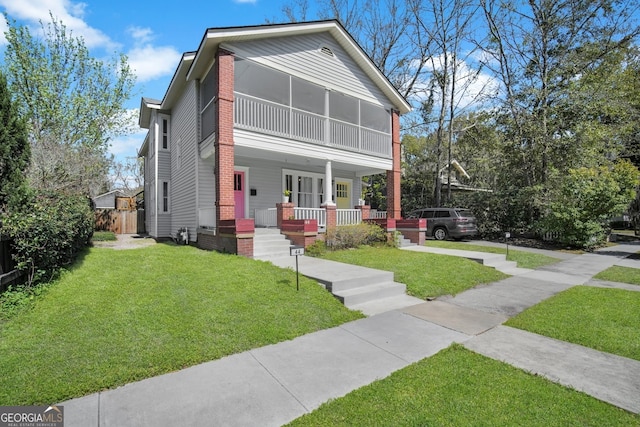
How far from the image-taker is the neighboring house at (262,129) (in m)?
9.61

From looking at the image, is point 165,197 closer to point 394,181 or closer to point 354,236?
point 354,236

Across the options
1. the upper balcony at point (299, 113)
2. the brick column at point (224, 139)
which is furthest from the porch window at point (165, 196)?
the brick column at point (224, 139)

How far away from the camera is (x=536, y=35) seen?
18562 millimetres

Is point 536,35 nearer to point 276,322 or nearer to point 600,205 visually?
point 600,205

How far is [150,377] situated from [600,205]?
17.8 m

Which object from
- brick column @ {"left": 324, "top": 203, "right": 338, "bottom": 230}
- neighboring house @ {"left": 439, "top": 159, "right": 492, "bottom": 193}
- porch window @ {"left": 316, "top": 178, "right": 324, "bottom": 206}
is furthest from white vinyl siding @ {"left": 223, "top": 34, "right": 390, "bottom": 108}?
neighboring house @ {"left": 439, "top": 159, "right": 492, "bottom": 193}

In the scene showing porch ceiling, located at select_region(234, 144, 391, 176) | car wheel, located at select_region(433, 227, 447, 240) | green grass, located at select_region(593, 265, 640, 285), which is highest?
porch ceiling, located at select_region(234, 144, 391, 176)

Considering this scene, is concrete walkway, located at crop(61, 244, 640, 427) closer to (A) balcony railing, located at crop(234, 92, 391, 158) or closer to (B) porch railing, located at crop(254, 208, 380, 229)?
(B) porch railing, located at crop(254, 208, 380, 229)

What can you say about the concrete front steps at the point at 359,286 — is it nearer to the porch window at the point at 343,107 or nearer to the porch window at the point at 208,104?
the porch window at the point at 208,104

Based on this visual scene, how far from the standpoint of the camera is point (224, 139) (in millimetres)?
9367

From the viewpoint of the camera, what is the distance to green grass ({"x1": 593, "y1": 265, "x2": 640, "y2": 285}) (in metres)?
8.32

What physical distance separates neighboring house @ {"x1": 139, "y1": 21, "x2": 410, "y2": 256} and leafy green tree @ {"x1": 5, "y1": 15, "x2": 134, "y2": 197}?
114 inches

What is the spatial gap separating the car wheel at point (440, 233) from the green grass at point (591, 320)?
954 centimetres

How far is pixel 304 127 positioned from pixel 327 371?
31.6 ft
